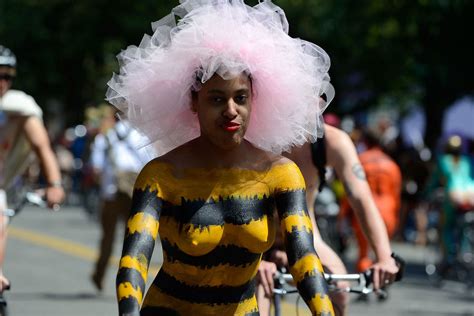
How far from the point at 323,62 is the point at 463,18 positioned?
1832 cm

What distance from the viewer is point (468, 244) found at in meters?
16.4

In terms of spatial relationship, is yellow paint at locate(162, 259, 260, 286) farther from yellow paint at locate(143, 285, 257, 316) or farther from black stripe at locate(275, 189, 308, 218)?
black stripe at locate(275, 189, 308, 218)

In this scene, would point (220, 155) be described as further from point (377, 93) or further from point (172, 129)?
point (377, 93)

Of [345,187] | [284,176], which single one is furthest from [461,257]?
[284,176]

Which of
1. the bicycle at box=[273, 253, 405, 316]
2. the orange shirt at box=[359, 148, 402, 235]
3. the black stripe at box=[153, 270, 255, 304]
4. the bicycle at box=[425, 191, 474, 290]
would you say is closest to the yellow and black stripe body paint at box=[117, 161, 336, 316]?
the black stripe at box=[153, 270, 255, 304]

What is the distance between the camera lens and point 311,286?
442 centimetres

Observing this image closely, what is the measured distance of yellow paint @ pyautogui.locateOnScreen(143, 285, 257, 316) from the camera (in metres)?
4.53

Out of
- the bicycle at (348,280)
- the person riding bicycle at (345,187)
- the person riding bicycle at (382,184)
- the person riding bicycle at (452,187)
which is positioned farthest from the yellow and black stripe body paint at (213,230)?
the person riding bicycle at (452,187)

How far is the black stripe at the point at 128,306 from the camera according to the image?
164 inches

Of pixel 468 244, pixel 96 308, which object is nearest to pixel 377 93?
pixel 468 244

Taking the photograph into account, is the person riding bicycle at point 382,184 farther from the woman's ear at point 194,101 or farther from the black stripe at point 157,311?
the black stripe at point 157,311

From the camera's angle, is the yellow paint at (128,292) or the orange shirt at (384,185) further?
the orange shirt at (384,185)

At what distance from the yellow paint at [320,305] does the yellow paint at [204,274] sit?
30 centimetres

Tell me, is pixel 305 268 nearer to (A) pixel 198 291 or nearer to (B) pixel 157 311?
(A) pixel 198 291
